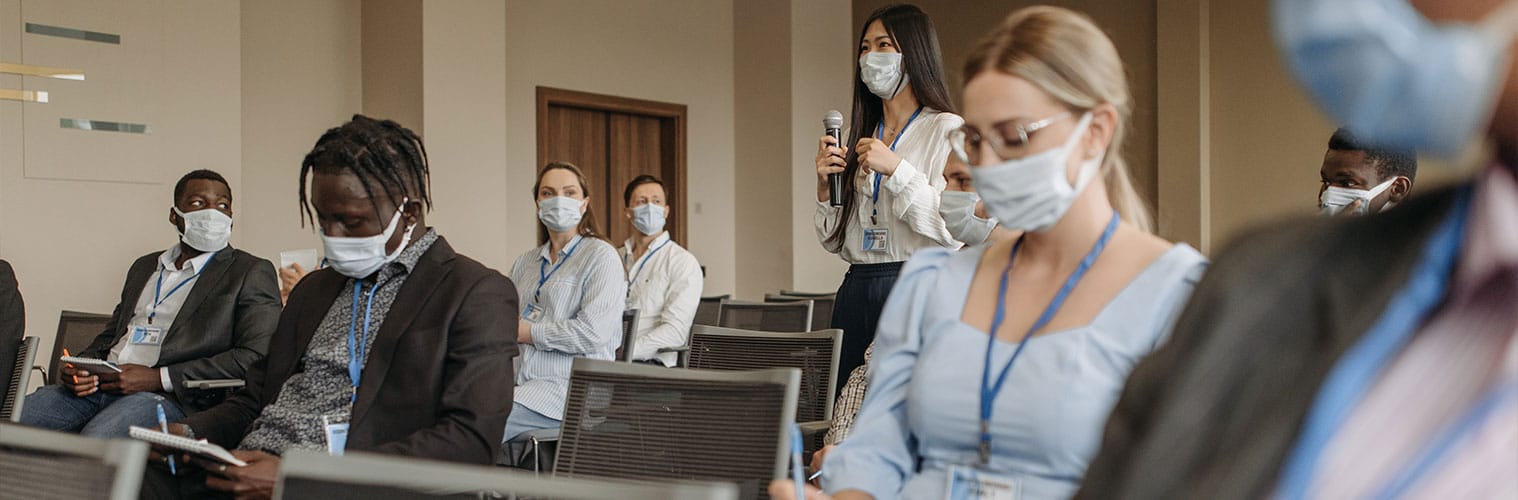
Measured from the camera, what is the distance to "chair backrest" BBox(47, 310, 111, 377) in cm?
463

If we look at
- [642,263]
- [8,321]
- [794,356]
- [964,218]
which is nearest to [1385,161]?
A: [964,218]

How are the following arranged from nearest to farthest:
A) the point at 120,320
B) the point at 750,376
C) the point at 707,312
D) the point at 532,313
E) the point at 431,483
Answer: the point at 431,483
the point at 750,376
the point at 532,313
the point at 120,320
the point at 707,312

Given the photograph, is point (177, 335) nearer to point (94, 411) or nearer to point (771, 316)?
point (94, 411)

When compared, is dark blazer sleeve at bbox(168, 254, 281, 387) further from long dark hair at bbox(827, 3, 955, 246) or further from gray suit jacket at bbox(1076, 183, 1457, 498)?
gray suit jacket at bbox(1076, 183, 1457, 498)

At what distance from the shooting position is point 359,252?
2.57 metres

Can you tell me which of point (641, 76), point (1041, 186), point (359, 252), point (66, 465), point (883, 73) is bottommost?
point (66, 465)

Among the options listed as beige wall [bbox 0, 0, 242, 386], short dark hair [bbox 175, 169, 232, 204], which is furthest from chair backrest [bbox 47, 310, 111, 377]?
beige wall [bbox 0, 0, 242, 386]

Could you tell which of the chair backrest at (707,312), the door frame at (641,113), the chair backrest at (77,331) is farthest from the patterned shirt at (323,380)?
the door frame at (641,113)

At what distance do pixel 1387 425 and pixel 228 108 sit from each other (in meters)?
7.34

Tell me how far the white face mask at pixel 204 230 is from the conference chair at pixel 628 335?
164 centimetres

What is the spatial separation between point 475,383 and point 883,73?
1.36 m

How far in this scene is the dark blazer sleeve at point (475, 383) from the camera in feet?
7.43

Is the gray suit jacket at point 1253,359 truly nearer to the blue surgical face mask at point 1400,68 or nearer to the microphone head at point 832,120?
the blue surgical face mask at point 1400,68

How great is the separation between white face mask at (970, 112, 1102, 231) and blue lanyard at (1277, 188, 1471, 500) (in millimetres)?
1043
